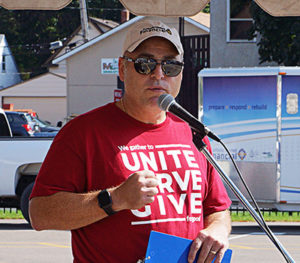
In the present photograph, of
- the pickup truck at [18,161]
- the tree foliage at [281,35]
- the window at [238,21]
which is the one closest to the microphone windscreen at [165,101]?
the pickup truck at [18,161]

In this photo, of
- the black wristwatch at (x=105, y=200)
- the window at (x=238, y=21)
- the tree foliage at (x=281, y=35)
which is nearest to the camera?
the black wristwatch at (x=105, y=200)

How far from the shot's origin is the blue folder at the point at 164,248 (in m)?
2.87

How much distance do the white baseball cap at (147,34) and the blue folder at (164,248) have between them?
2.97 ft

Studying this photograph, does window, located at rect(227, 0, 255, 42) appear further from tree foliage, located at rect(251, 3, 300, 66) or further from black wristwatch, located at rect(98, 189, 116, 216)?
black wristwatch, located at rect(98, 189, 116, 216)

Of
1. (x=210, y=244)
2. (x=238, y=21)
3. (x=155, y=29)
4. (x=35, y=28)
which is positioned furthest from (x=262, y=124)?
(x=35, y=28)

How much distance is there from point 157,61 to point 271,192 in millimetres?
9824

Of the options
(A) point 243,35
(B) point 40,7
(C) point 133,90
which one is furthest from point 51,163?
(A) point 243,35

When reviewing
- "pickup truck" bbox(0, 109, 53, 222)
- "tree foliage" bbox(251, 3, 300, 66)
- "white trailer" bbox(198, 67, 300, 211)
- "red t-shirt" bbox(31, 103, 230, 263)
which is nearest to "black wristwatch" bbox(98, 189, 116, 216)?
"red t-shirt" bbox(31, 103, 230, 263)

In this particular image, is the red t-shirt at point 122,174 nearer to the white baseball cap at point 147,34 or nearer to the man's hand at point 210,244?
the man's hand at point 210,244

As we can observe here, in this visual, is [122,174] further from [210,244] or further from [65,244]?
[65,244]

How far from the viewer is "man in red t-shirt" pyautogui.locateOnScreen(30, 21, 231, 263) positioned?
289cm

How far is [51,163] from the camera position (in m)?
2.98

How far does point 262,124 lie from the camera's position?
41.4 ft

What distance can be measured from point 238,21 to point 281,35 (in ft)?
14.2
